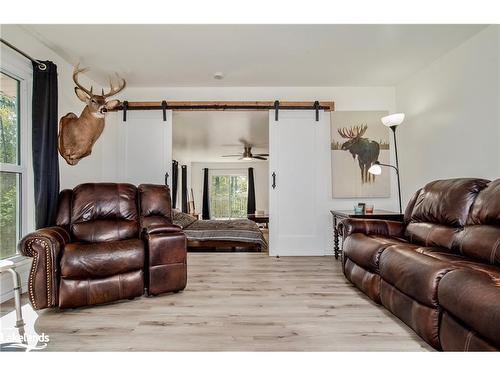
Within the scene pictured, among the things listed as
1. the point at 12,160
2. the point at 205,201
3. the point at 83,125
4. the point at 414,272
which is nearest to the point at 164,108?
the point at 83,125

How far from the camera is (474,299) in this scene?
1.36 meters

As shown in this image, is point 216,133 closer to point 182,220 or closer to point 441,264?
point 182,220

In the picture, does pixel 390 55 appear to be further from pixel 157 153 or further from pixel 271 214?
pixel 157 153

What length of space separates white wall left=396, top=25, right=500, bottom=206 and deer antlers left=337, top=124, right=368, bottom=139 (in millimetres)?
543

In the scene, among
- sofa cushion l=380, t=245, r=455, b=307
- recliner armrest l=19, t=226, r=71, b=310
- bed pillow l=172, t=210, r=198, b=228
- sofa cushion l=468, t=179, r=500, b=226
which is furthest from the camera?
bed pillow l=172, t=210, r=198, b=228

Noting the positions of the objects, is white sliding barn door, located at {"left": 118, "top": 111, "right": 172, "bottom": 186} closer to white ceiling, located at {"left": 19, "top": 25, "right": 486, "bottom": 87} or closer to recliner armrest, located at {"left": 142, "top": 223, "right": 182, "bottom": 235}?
white ceiling, located at {"left": 19, "top": 25, "right": 486, "bottom": 87}

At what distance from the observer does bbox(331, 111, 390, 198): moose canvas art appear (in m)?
4.41

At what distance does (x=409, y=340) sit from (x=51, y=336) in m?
2.23

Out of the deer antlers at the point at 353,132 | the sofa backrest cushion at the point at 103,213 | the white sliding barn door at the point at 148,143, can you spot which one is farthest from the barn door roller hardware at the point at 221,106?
the sofa backrest cushion at the point at 103,213

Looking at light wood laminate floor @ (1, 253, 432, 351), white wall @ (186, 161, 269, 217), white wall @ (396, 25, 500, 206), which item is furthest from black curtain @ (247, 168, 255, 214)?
light wood laminate floor @ (1, 253, 432, 351)

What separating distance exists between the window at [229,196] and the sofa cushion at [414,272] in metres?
8.74

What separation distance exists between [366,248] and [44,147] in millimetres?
3103
